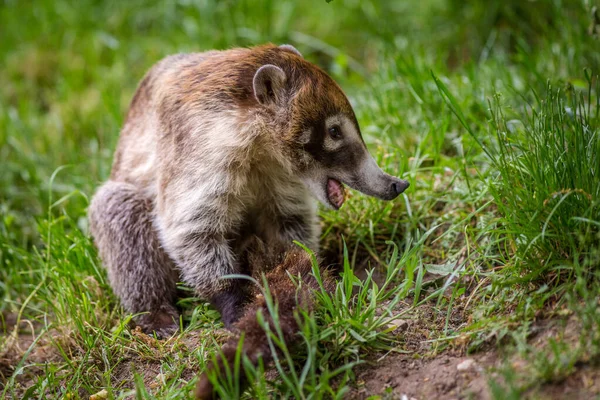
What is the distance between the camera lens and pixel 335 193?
11.7 ft

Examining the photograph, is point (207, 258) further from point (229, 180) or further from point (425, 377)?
point (425, 377)

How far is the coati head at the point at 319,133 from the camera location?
3486 mm

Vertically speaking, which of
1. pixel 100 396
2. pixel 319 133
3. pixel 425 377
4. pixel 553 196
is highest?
pixel 319 133

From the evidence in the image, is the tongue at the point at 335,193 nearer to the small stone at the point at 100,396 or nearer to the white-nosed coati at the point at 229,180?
the white-nosed coati at the point at 229,180

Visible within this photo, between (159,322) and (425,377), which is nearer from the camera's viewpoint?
(425,377)

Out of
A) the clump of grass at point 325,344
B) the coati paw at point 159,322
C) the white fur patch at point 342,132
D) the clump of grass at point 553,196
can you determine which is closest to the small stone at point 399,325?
the clump of grass at point 325,344

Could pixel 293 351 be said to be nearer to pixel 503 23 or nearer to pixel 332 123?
pixel 332 123

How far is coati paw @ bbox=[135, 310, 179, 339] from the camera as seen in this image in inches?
145

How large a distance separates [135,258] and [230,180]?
0.79 metres

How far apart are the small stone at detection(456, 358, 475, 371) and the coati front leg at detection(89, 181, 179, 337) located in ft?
5.23

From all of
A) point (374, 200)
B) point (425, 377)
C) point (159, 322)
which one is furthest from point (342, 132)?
point (159, 322)

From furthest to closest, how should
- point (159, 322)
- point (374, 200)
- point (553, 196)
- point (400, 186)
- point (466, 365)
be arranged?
1. point (374, 200)
2. point (159, 322)
3. point (400, 186)
4. point (553, 196)
5. point (466, 365)

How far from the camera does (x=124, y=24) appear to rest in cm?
712

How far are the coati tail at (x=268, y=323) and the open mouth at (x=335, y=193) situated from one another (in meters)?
0.43
